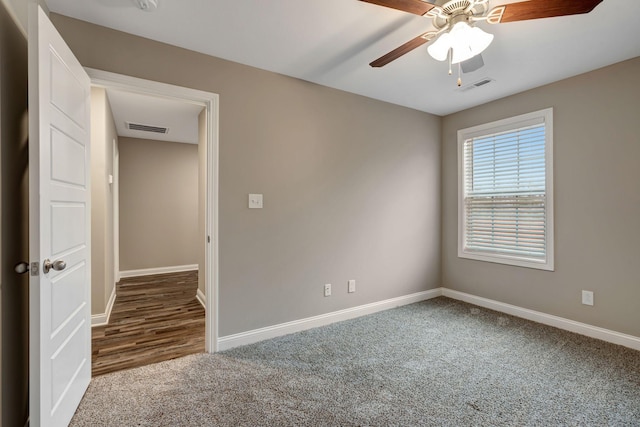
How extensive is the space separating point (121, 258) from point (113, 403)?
3961 millimetres

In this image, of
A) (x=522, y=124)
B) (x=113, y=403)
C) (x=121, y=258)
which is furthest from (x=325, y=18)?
(x=121, y=258)

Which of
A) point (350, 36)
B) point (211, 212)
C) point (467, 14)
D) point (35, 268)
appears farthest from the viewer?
point (211, 212)

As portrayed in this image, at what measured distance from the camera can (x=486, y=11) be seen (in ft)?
5.36

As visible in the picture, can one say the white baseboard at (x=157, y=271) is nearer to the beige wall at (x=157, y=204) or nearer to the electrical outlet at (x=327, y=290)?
the beige wall at (x=157, y=204)

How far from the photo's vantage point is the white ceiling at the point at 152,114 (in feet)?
11.2

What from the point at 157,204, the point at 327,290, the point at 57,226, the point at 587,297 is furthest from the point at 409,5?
the point at 157,204

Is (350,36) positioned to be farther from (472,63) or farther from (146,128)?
(146,128)

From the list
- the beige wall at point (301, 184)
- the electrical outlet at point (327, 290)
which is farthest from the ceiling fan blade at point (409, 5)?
the electrical outlet at point (327, 290)

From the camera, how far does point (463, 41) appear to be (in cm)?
163

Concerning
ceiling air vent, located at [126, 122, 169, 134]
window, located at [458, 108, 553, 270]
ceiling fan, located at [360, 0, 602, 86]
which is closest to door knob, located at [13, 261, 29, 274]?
ceiling fan, located at [360, 0, 602, 86]

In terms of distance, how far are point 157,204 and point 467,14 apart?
5477mm

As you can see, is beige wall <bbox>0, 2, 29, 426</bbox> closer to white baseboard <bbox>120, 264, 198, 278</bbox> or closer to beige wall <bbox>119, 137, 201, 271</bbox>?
beige wall <bbox>119, 137, 201, 271</bbox>

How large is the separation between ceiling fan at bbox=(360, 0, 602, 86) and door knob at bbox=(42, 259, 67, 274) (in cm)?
189

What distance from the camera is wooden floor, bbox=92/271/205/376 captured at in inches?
99.0
